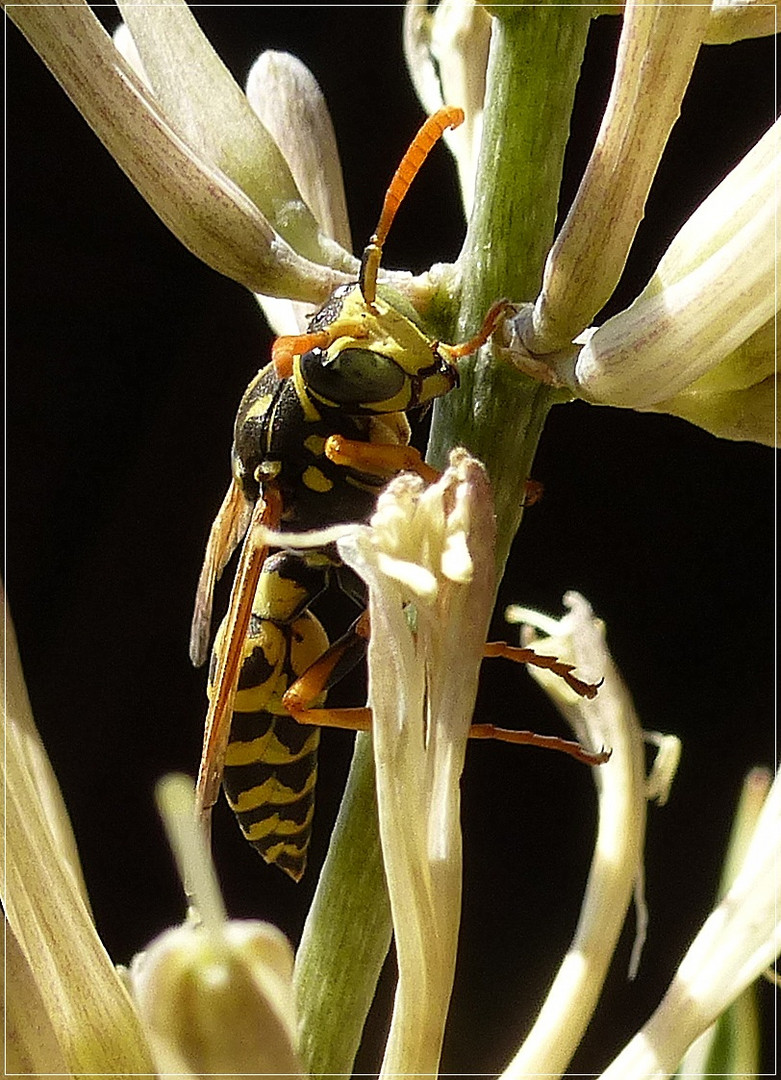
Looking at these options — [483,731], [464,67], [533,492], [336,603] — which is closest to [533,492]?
[533,492]

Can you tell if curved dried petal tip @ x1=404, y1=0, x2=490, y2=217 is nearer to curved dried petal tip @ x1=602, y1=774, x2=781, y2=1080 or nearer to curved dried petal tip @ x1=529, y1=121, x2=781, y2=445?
curved dried petal tip @ x1=529, y1=121, x2=781, y2=445

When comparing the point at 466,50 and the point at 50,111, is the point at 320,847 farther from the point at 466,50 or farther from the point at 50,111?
the point at 466,50

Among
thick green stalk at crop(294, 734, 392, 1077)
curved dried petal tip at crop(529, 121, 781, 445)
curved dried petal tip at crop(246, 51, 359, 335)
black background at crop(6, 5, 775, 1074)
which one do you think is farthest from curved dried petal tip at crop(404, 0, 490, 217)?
black background at crop(6, 5, 775, 1074)

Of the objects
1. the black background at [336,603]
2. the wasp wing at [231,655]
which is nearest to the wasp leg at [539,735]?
the wasp wing at [231,655]

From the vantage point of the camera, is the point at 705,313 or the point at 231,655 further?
the point at 231,655

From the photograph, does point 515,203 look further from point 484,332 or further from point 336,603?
point 336,603

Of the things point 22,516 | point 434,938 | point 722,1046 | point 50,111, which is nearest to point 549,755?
point 22,516
